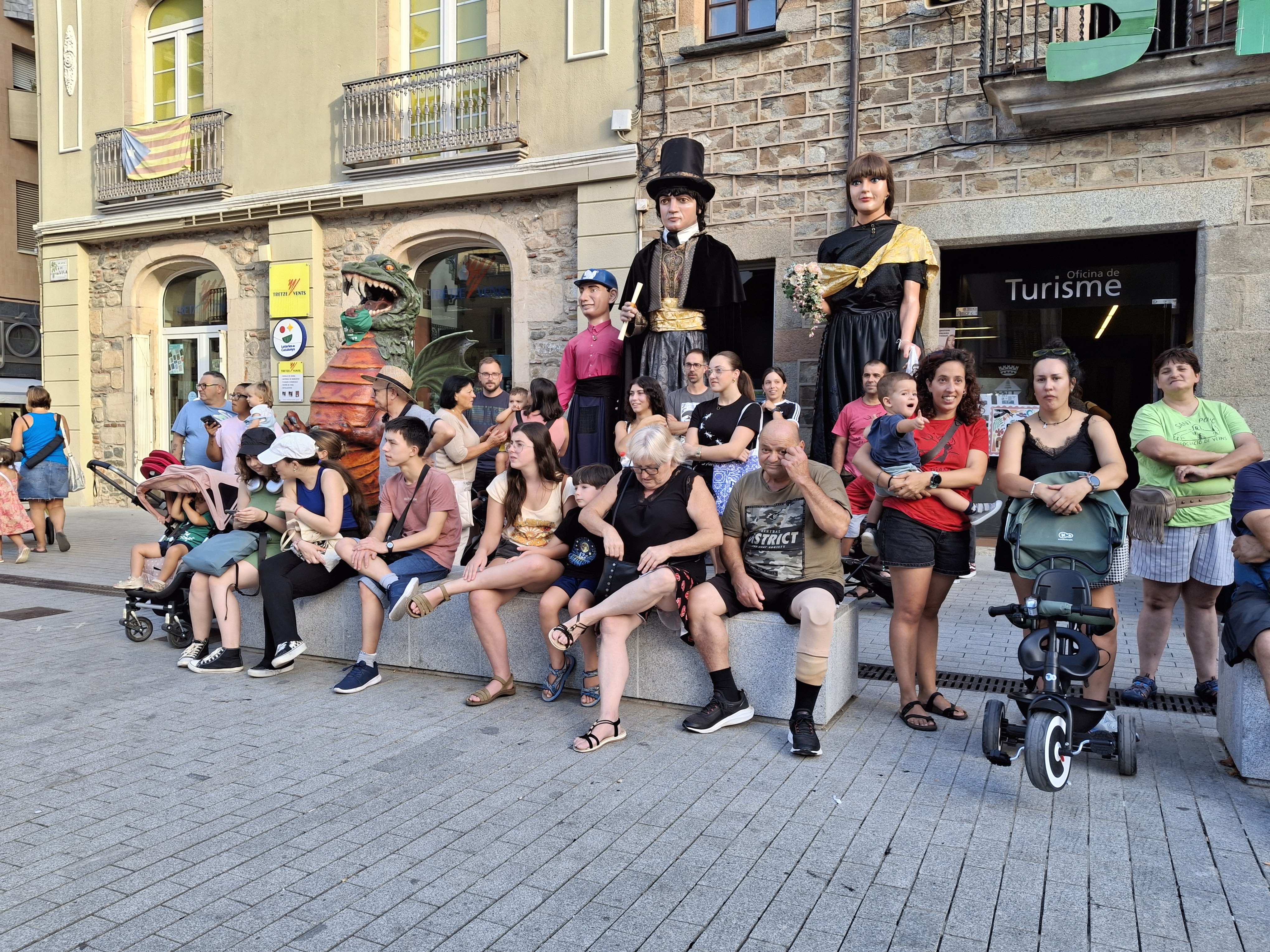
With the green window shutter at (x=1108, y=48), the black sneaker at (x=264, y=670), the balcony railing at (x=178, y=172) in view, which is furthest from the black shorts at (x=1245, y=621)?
the balcony railing at (x=178, y=172)

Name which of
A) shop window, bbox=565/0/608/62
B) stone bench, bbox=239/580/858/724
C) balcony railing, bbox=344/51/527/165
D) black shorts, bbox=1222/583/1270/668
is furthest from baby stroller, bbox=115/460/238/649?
shop window, bbox=565/0/608/62

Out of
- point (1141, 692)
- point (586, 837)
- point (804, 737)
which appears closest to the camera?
point (586, 837)

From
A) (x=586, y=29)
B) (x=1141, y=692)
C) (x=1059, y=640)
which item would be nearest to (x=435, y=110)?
(x=586, y=29)

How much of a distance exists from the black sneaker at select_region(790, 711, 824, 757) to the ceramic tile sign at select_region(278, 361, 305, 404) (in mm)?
10469

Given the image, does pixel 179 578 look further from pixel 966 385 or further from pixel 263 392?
pixel 966 385

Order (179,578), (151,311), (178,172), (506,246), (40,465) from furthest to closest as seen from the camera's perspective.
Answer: (151,311), (178,172), (506,246), (40,465), (179,578)

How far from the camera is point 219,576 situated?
5.88m

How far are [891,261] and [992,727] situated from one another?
454 centimetres

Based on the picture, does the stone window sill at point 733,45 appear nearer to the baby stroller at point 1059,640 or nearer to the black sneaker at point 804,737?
the baby stroller at point 1059,640

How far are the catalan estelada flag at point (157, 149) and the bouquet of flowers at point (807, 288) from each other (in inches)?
412

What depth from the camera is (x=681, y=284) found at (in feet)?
23.4

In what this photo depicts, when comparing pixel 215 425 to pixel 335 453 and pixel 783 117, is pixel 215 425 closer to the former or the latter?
pixel 335 453

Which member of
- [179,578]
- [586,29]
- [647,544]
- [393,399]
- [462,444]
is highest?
[586,29]

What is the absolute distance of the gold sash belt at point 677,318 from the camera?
7195 mm
